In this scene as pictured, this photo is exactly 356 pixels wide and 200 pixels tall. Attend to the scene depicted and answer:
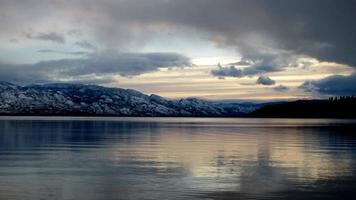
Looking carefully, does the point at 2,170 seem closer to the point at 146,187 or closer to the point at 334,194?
the point at 146,187

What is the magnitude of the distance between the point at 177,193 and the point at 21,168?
14.8 metres

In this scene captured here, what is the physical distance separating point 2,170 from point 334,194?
20.9m

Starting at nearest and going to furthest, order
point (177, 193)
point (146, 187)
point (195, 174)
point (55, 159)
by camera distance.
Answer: point (177, 193)
point (146, 187)
point (195, 174)
point (55, 159)

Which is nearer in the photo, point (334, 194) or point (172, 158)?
point (334, 194)

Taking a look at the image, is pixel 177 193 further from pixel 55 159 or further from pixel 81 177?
pixel 55 159

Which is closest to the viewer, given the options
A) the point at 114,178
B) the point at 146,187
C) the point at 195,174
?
the point at 146,187

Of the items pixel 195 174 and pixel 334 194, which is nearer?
pixel 334 194

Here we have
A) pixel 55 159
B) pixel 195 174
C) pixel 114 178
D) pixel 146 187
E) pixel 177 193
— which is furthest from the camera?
pixel 55 159

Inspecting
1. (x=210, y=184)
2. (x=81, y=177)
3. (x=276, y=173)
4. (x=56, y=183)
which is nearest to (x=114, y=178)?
(x=81, y=177)

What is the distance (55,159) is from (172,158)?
9.81 meters

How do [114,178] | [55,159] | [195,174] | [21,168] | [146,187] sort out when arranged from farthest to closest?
[55,159]
[21,168]
[195,174]
[114,178]
[146,187]

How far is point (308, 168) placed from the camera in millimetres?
36156

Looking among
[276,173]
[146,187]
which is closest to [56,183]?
[146,187]

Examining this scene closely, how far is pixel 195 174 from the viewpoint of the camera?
31.8 m
